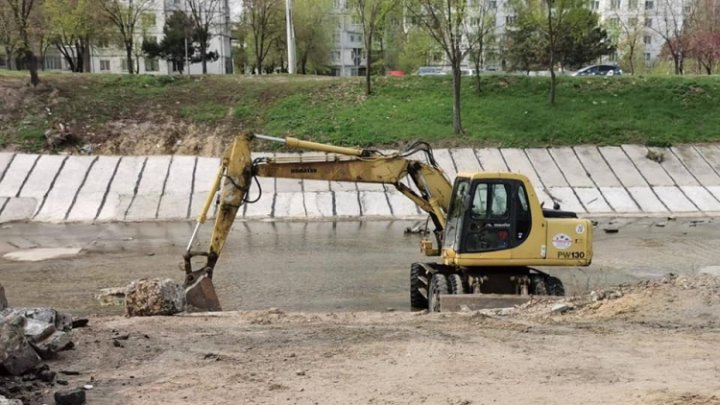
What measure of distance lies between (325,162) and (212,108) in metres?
19.9

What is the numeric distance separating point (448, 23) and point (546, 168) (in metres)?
7.74

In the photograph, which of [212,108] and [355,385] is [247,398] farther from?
[212,108]

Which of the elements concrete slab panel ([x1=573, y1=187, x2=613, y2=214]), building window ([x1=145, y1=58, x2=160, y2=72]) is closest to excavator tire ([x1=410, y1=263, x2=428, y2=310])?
concrete slab panel ([x1=573, y1=187, x2=613, y2=214])

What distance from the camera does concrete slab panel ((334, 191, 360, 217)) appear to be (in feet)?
74.6

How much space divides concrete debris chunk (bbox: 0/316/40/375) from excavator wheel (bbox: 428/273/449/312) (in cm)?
591

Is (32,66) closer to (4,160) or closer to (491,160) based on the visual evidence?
(4,160)

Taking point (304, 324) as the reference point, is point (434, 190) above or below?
above

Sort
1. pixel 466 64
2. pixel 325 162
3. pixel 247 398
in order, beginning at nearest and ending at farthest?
pixel 247 398, pixel 325 162, pixel 466 64

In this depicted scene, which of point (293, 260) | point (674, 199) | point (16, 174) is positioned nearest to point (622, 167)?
point (674, 199)

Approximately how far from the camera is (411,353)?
7.74 m

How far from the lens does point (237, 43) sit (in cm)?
6719

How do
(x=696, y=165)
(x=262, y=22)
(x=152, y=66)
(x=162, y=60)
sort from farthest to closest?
(x=152, y=66) → (x=162, y=60) → (x=262, y=22) → (x=696, y=165)

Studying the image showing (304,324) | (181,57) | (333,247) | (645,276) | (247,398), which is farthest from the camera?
(181,57)

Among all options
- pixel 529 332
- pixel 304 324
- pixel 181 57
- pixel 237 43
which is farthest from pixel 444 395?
pixel 237 43
